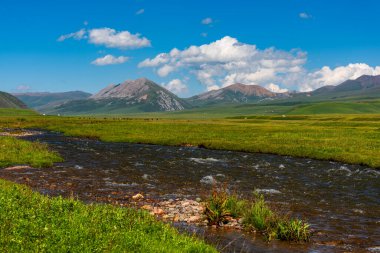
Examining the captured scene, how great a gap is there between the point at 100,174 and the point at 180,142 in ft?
108

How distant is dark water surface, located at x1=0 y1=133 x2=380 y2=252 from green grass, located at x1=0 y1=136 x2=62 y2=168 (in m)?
1.59

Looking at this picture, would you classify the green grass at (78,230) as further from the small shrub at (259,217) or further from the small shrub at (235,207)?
the small shrub at (235,207)

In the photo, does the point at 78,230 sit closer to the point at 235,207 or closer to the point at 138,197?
the point at 235,207

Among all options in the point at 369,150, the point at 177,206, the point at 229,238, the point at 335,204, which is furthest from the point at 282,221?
the point at 369,150

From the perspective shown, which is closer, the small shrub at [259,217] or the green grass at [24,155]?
the small shrub at [259,217]

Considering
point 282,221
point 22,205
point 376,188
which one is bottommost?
point 376,188

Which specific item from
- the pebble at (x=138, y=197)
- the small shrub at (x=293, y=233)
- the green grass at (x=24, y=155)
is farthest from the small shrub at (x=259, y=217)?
the green grass at (x=24, y=155)

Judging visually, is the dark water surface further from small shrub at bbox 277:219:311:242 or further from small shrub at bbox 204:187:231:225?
small shrub at bbox 204:187:231:225

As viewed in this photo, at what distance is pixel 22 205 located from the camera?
15852mm

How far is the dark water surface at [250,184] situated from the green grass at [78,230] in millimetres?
2899

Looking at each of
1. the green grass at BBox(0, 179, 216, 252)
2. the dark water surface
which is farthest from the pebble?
the green grass at BBox(0, 179, 216, 252)

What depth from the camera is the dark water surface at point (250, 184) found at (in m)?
17.6

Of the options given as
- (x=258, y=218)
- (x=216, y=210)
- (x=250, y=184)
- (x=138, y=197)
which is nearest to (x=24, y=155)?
(x=138, y=197)

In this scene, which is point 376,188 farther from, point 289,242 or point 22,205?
point 22,205
